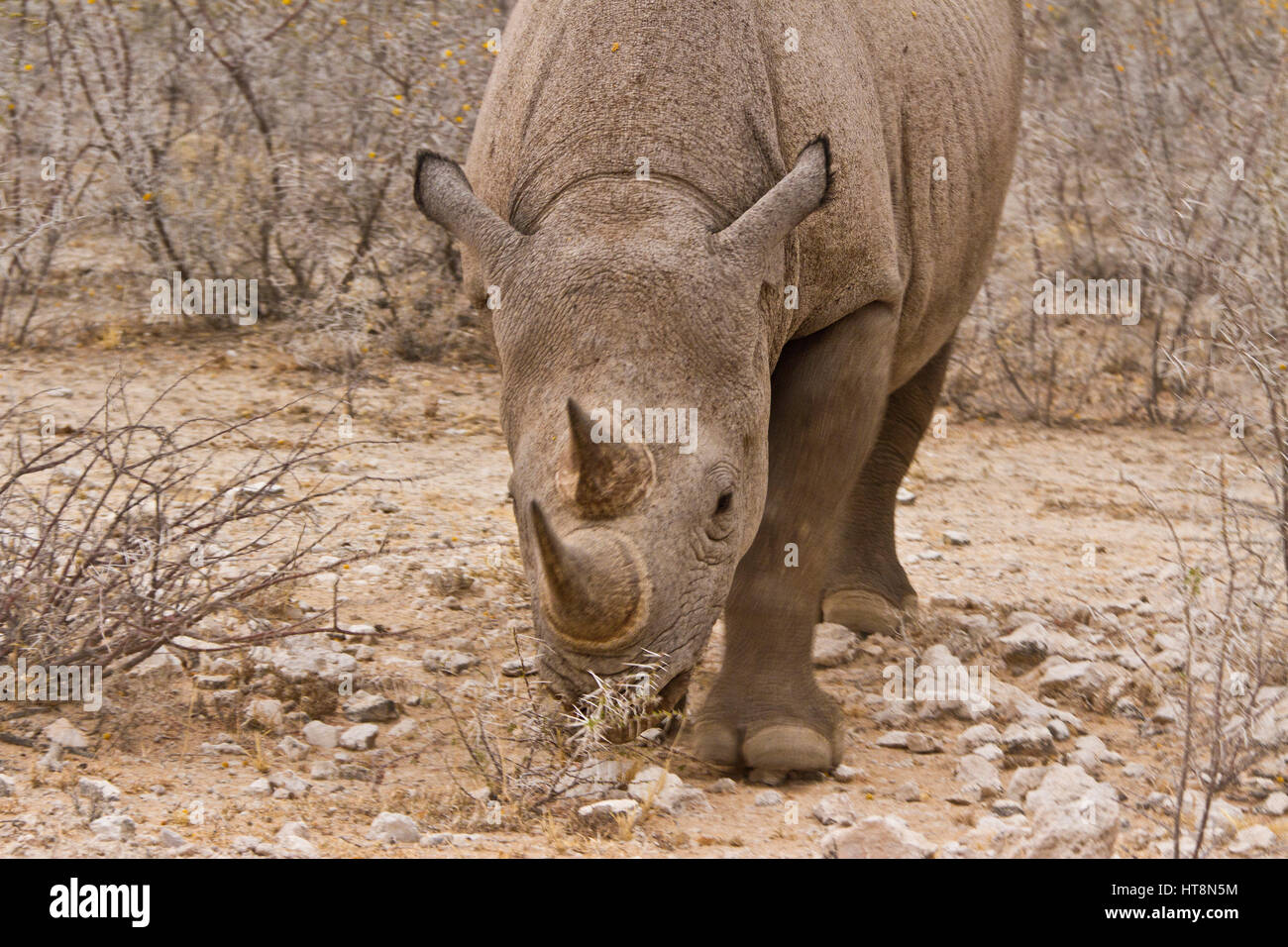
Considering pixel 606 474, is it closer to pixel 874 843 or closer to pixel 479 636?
pixel 874 843

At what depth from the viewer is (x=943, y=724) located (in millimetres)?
5652

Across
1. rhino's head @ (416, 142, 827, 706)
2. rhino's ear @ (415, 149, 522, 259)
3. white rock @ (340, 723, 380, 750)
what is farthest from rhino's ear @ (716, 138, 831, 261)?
white rock @ (340, 723, 380, 750)

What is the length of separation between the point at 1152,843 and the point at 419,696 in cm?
242

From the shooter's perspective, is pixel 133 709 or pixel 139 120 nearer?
pixel 133 709

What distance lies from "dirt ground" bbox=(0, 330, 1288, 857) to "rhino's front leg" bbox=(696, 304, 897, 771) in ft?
0.53

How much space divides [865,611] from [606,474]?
3.29 meters

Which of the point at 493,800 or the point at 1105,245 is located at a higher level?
the point at 1105,245

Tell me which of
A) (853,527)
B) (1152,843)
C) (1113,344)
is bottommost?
(1152,843)

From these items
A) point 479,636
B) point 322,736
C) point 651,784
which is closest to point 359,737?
point 322,736

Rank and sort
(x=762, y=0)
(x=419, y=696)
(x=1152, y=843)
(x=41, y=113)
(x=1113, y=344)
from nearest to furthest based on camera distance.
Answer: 1. (x=1152, y=843)
2. (x=762, y=0)
3. (x=419, y=696)
4. (x=41, y=113)
5. (x=1113, y=344)

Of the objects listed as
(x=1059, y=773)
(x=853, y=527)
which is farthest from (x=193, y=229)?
(x=1059, y=773)

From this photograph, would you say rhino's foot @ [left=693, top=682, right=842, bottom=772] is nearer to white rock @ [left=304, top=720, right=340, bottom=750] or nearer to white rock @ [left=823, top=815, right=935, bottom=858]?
white rock @ [left=823, top=815, right=935, bottom=858]

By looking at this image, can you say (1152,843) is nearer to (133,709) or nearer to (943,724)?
(943,724)

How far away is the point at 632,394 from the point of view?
3.91m
